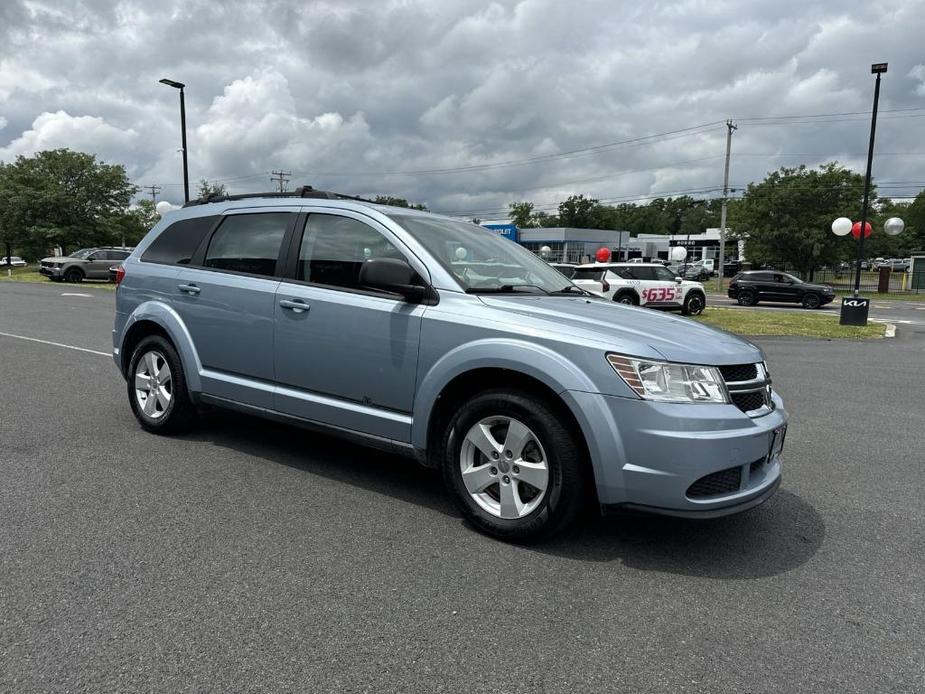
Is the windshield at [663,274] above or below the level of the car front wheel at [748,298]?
above

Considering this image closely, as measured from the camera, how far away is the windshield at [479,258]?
158 inches

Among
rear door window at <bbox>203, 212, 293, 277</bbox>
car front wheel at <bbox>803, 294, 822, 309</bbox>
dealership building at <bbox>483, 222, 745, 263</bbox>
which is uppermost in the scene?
dealership building at <bbox>483, 222, 745, 263</bbox>

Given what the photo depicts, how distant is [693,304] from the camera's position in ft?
71.4

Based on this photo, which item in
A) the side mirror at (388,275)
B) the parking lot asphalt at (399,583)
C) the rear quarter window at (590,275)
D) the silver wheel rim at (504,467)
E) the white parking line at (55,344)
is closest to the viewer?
the parking lot asphalt at (399,583)

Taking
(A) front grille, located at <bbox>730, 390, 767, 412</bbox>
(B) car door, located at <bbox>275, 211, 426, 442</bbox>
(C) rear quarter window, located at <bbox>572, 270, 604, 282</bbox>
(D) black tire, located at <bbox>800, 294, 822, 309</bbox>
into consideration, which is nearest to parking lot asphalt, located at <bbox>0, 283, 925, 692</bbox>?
(B) car door, located at <bbox>275, 211, 426, 442</bbox>

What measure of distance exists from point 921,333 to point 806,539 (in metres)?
16.2

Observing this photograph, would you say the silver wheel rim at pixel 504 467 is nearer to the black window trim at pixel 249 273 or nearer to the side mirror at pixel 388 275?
the side mirror at pixel 388 275

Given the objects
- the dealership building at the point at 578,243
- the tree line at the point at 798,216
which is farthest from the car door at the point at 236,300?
the dealership building at the point at 578,243

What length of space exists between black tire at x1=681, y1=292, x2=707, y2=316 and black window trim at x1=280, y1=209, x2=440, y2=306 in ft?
61.9

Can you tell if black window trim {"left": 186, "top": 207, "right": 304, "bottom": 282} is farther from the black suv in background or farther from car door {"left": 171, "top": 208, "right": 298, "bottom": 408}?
the black suv in background

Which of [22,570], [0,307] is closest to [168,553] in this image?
[22,570]

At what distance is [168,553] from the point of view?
327 cm

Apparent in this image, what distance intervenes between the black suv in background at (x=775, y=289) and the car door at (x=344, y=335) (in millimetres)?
27516

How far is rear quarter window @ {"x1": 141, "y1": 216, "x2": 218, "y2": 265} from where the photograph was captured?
520 centimetres
